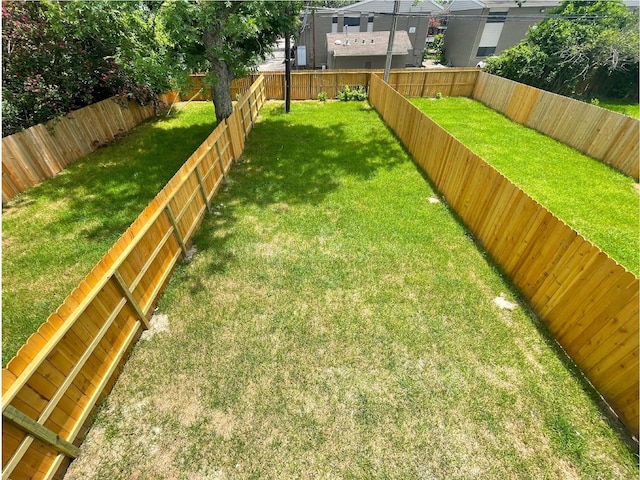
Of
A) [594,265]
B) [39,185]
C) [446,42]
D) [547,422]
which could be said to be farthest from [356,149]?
[446,42]

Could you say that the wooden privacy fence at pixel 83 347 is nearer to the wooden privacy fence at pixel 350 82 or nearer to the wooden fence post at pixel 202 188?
the wooden fence post at pixel 202 188

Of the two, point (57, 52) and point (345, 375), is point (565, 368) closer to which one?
point (345, 375)

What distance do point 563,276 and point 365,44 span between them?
29.9 metres

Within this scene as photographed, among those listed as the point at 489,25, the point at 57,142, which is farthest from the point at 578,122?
the point at 489,25

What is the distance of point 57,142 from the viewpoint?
891 cm

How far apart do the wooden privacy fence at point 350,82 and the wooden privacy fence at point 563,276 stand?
12519 mm

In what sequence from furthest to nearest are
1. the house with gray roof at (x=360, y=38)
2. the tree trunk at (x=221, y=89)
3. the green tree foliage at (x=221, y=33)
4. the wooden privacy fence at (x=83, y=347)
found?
the house with gray roof at (x=360, y=38)
the tree trunk at (x=221, y=89)
the green tree foliage at (x=221, y=33)
the wooden privacy fence at (x=83, y=347)

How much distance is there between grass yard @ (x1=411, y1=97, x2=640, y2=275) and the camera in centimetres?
672

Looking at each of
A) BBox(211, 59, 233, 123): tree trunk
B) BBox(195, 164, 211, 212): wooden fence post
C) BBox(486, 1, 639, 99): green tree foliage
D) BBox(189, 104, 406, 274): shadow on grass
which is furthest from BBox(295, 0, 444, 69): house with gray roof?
BBox(195, 164, 211, 212): wooden fence post

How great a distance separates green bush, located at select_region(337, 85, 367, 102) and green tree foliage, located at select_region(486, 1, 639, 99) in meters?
8.72

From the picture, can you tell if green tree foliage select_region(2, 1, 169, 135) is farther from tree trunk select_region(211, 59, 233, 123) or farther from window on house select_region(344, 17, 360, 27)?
window on house select_region(344, 17, 360, 27)

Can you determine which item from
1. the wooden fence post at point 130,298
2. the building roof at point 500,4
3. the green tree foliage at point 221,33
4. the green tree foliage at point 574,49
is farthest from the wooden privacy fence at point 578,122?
the building roof at point 500,4

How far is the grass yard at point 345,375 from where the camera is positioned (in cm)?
320

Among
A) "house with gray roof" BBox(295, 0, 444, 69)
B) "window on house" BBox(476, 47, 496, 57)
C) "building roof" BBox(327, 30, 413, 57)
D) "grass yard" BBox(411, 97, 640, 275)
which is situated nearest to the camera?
"grass yard" BBox(411, 97, 640, 275)
